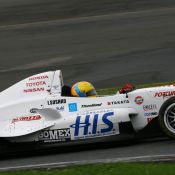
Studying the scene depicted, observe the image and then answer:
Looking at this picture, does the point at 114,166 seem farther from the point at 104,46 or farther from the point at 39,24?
the point at 39,24

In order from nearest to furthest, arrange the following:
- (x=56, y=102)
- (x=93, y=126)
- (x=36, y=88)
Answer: (x=93, y=126), (x=56, y=102), (x=36, y=88)

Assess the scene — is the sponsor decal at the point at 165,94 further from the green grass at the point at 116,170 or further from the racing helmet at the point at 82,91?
the green grass at the point at 116,170

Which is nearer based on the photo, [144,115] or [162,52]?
[144,115]

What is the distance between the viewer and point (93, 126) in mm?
10641

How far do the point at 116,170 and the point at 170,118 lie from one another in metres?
2.35

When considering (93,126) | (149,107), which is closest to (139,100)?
(149,107)

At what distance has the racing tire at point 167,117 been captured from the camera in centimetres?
1041

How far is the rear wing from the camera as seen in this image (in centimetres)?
1145

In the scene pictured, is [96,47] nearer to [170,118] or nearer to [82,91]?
[82,91]

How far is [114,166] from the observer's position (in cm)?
864

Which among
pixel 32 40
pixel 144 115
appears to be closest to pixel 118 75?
pixel 32 40

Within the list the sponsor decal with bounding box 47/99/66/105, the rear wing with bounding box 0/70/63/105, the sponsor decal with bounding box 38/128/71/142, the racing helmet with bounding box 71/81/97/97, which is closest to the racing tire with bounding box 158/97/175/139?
the racing helmet with bounding box 71/81/97/97

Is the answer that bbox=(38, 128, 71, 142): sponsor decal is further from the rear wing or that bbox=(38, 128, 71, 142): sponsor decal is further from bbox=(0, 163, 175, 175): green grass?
bbox=(0, 163, 175, 175): green grass

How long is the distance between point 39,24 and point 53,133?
13.7m
